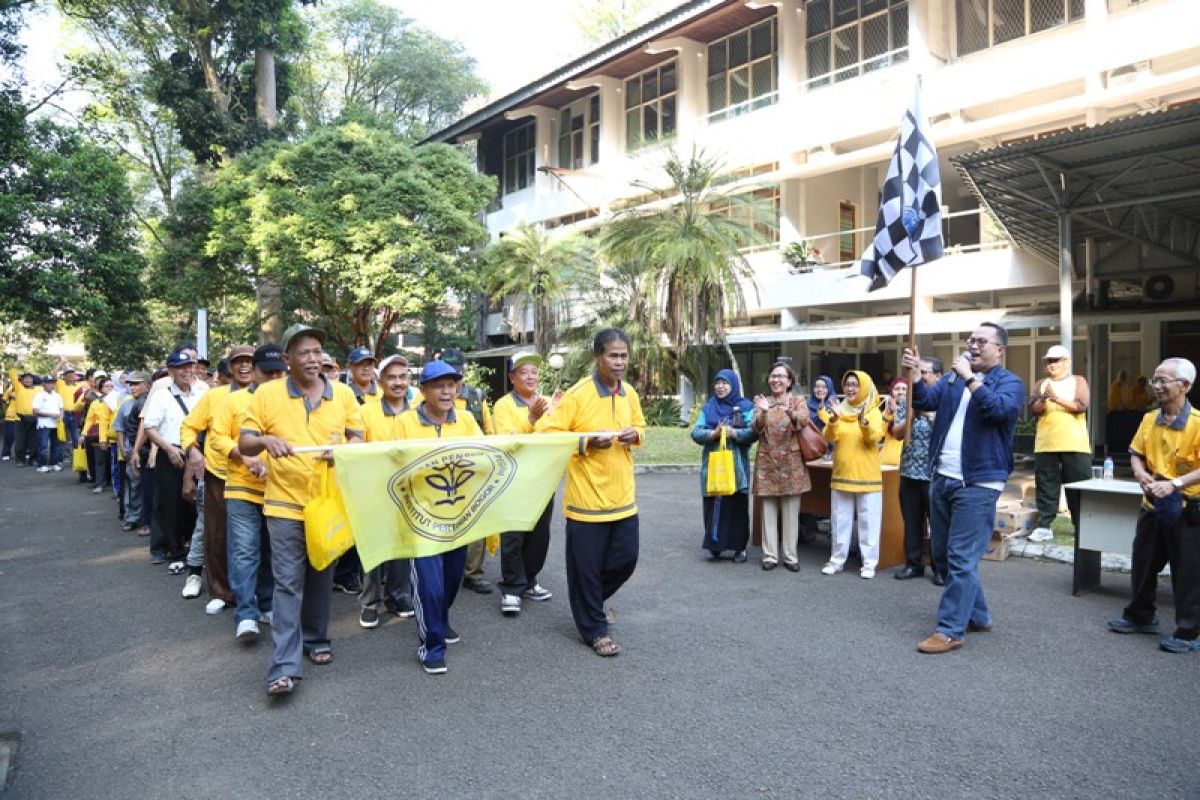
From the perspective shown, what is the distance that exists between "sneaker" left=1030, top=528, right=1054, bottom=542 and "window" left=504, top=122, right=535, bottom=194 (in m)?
27.6

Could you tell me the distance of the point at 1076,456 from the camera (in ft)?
26.7

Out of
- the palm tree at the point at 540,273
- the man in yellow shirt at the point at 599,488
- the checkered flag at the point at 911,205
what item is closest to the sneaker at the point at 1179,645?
the checkered flag at the point at 911,205

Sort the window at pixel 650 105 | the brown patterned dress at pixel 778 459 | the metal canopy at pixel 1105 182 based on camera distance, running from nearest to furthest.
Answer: the brown patterned dress at pixel 778 459 → the metal canopy at pixel 1105 182 → the window at pixel 650 105

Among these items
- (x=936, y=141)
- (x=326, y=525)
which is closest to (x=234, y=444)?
(x=326, y=525)

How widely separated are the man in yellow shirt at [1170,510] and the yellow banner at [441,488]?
3.85 m

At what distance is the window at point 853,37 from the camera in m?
20.2

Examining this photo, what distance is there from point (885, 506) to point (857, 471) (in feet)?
2.11

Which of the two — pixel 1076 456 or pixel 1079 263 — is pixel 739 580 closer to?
pixel 1076 456

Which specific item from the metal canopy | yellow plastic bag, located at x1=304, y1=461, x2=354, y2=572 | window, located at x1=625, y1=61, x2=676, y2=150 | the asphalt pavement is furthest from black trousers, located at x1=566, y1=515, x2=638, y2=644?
window, located at x1=625, y1=61, x2=676, y2=150

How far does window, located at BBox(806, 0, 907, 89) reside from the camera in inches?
795

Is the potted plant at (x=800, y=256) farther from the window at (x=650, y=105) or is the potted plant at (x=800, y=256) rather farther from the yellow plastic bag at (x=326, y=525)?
the yellow plastic bag at (x=326, y=525)

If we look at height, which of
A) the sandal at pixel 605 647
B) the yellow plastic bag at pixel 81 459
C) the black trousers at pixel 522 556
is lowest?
the sandal at pixel 605 647

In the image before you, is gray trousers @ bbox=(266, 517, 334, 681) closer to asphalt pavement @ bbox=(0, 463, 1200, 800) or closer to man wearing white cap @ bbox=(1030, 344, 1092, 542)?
asphalt pavement @ bbox=(0, 463, 1200, 800)

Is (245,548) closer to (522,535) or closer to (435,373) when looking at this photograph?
(435,373)
